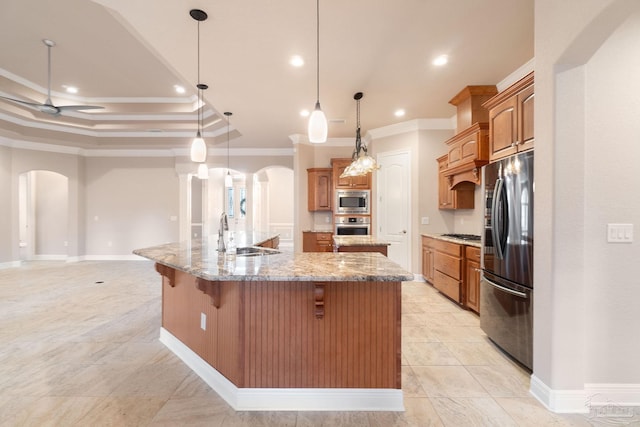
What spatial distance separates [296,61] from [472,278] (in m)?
3.17

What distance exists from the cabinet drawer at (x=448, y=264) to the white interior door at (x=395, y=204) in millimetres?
864

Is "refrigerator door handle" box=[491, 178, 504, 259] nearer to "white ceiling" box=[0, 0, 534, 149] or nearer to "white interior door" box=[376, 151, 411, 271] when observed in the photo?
"white ceiling" box=[0, 0, 534, 149]

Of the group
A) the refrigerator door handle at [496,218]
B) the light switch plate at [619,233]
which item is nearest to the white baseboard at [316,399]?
the refrigerator door handle at [496,218]

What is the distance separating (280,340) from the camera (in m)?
1.86

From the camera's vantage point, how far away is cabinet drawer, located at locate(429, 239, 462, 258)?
11.9 ft

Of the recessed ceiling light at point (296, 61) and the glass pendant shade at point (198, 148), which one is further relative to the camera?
the recessed ceiling light at point (296, 61)

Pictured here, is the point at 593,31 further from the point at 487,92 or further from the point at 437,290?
the point at 437,290

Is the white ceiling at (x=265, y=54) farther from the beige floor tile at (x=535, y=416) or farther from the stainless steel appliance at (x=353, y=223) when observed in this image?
the beige floor tile at (x=535, y=416)

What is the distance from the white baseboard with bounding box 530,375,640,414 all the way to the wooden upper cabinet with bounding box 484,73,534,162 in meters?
1.74

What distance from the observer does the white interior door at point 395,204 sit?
5.11m

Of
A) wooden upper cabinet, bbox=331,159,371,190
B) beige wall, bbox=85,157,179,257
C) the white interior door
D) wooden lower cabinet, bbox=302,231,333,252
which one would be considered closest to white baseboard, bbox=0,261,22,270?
beige wall, bbox=85,157,179,257

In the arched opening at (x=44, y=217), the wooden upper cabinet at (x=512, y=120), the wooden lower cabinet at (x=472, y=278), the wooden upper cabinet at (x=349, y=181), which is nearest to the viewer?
the wooden upper cabinet at (x=512, y=120)

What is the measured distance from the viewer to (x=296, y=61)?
3.11m

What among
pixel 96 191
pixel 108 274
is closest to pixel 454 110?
pixel 108 274
